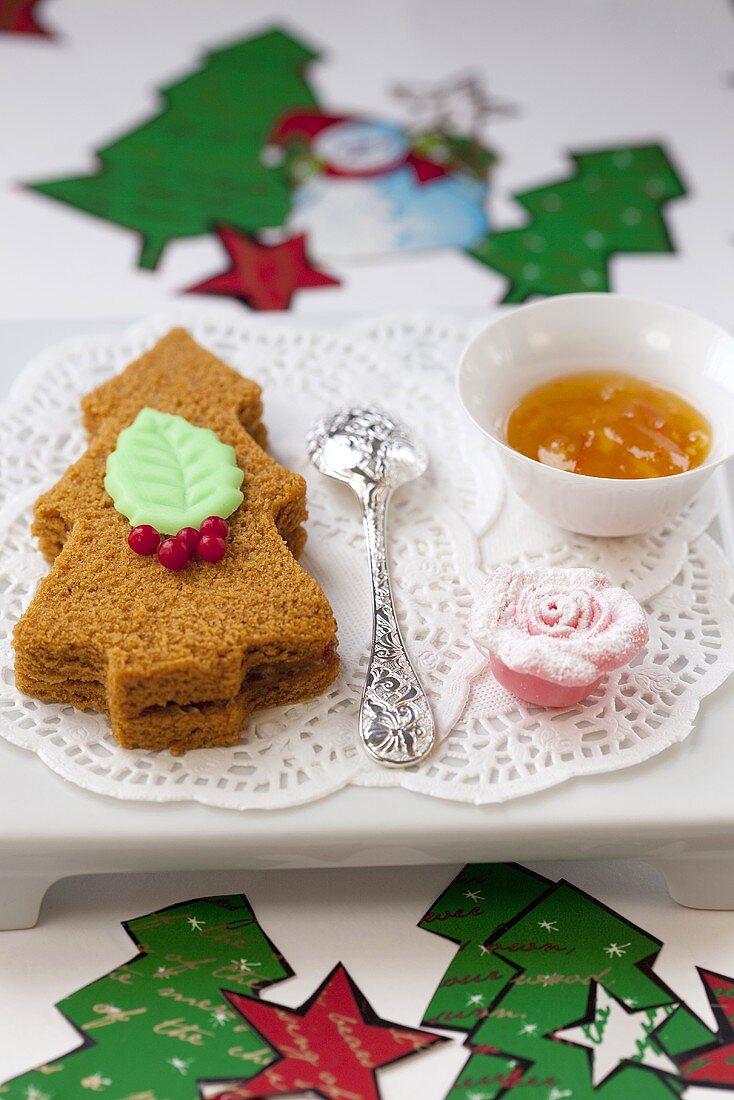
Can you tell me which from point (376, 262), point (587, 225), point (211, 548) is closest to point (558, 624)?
point (211, 548)

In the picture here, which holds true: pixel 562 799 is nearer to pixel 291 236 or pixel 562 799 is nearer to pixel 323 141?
pixel 291 236

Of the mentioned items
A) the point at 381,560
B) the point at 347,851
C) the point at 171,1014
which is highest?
the point at 381,560

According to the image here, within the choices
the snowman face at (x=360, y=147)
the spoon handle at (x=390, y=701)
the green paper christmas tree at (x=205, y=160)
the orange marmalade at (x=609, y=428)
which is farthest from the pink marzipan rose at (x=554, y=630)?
the snowman face at (x=360, y=147)

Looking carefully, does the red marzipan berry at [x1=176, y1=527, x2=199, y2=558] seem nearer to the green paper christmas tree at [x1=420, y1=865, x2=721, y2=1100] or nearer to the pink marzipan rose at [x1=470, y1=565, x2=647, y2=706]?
the pink marzipan rose at [x1=470, y1=565, x2=647, y2=706]

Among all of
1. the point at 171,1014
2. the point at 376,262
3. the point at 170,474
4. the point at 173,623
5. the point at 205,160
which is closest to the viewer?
the point at 171,1014

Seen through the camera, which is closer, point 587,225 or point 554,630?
point 554,630

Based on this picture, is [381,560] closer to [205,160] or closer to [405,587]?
[405,587]

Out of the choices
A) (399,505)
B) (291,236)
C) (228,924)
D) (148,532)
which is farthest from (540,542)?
(291,236)

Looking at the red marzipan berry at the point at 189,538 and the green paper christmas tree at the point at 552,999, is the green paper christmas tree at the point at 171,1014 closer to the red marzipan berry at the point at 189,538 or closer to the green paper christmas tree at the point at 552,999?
the green paper christmas tree at the point at 552,999
